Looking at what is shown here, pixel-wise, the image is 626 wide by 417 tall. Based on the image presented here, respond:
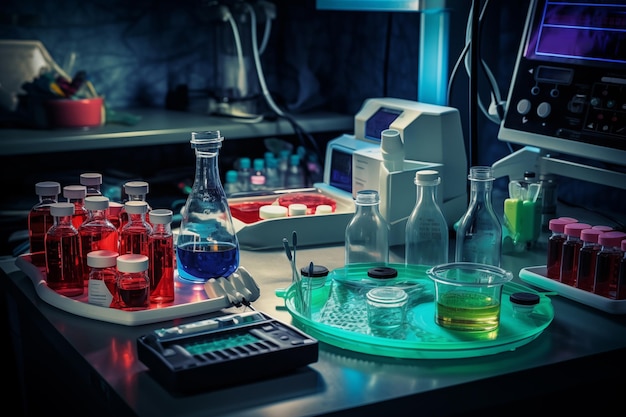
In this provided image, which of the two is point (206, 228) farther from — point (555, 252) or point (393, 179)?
point (555, 252)

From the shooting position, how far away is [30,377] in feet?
5.65

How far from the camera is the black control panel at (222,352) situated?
1.03 metres

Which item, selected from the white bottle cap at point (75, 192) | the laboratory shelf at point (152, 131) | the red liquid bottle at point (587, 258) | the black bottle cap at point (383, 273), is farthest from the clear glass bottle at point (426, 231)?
the laboratory shelf at point (152, 131)

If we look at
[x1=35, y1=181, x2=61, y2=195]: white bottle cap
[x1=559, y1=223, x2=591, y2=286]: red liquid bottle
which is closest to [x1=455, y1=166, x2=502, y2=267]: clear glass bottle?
[x1=559, y1=223, x2=591, y2=286]: red liquid bottle

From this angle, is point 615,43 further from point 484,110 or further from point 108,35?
point 108,35

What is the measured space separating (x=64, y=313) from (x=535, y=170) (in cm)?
103

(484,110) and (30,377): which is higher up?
(484,110)

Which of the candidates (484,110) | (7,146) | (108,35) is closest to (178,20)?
(108,35)

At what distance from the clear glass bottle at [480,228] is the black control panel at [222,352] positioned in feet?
1.54

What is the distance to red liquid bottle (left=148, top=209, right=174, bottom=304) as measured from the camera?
1335mm

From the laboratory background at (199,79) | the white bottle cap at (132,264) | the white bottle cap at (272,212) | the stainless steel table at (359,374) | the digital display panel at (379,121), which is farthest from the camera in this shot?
the laboratory background at (199,79)

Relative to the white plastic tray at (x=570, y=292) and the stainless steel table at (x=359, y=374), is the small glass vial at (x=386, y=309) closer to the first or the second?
the stainless steel table at (x=359, y=374)

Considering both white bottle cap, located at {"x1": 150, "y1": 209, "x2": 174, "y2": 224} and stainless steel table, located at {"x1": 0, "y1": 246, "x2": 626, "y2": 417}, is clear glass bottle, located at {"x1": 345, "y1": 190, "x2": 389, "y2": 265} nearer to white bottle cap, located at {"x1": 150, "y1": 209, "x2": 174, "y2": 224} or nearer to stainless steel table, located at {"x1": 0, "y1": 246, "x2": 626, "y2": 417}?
stainless steel table, located at {"x1": 0, "y1": 246, "x2": 626, "y2": 417}

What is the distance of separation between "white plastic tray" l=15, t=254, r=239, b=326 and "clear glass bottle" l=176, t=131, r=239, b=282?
0.04 metres
